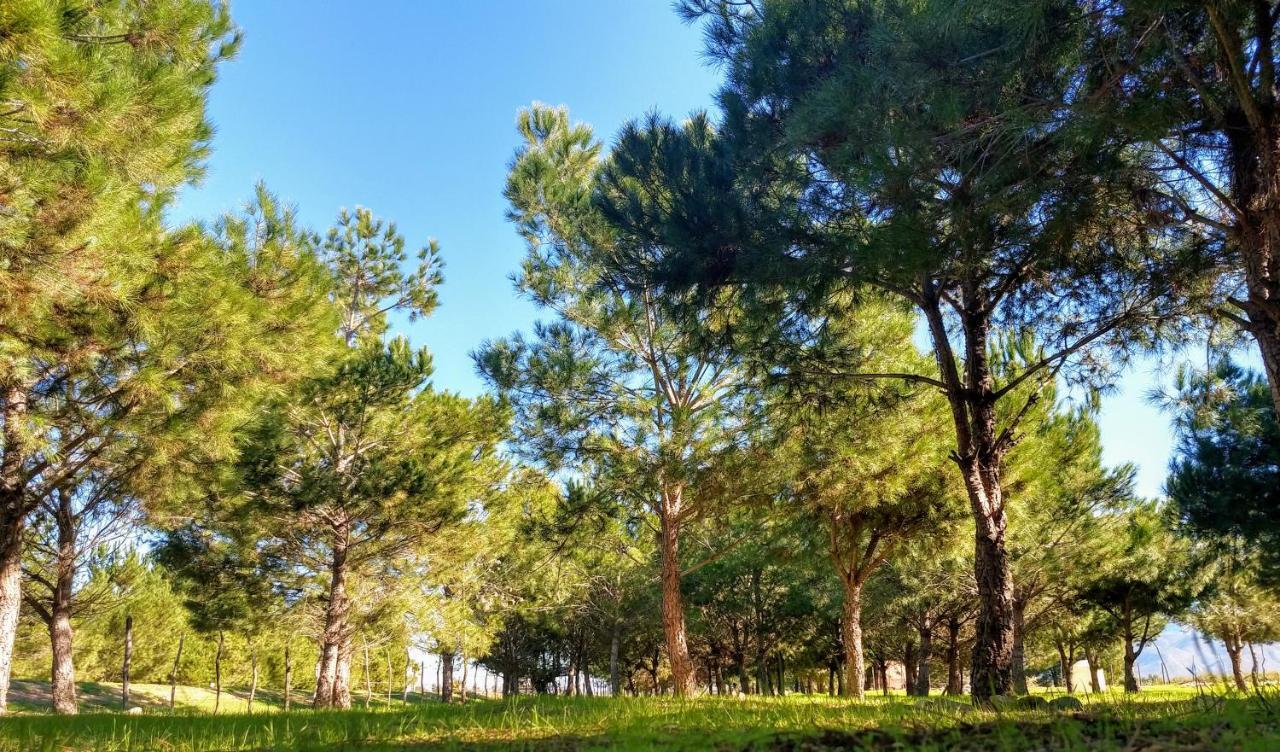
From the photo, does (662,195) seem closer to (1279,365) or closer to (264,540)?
(1279,365)

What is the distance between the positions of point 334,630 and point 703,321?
11125 mm

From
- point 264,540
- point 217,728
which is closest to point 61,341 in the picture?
point 217,728

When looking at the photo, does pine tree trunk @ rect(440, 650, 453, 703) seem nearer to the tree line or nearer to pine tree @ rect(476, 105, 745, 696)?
the tree line

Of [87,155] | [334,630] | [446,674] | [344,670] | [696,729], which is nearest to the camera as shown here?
[696,729]

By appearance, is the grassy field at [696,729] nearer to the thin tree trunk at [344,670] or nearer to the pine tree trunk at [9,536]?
the pine tree trunk at [9,536]

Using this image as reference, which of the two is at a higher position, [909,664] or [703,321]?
[703,321]

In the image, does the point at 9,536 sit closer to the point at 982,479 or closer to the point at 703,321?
the point at 703,321

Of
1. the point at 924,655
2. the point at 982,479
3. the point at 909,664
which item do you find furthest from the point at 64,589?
the point at 909,664

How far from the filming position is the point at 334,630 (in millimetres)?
13789

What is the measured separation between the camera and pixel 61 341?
22.7ft

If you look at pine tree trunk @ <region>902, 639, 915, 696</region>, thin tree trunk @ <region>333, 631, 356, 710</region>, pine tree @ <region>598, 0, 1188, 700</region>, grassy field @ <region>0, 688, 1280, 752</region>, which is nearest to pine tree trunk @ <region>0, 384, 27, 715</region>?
grassy field @ <region>0, 688, 1280, 752</region>

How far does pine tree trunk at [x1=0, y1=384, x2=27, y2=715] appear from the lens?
7965 mm

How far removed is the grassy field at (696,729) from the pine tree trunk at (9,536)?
10.8 ft

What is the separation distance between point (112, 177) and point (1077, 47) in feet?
23.3
